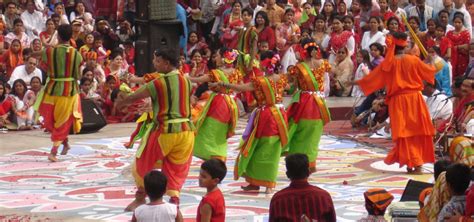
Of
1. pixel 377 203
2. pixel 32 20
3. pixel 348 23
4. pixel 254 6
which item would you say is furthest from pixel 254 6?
pixel 377 203

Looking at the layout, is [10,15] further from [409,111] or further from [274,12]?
[409,111]

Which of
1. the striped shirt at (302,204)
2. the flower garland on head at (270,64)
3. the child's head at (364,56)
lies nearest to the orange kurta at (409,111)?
the flower garland on head at (270,64)

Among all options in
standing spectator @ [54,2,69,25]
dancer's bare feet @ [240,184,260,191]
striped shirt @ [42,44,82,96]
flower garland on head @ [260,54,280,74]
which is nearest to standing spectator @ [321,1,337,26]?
standing spectator @ [54,2,69,25]

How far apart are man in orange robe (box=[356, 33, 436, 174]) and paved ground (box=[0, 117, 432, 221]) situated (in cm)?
28

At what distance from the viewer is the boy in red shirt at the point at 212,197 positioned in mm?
9258

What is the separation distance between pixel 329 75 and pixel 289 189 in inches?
548

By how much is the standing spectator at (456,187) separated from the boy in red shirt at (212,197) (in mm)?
1584

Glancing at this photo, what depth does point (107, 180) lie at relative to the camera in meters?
15.1

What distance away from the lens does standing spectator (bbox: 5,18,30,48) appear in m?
22.3

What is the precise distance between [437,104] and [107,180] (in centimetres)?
555

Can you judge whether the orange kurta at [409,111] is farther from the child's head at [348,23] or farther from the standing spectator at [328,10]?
the standing spectator at [328,10]

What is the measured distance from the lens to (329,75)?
22562 mm

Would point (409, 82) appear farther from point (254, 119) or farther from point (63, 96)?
point (63, 96)

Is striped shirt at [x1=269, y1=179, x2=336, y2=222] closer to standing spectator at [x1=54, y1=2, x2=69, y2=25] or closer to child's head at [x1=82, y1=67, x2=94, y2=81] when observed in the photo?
child's head at [x1=82, y1=67, x2=94, y2=81]
